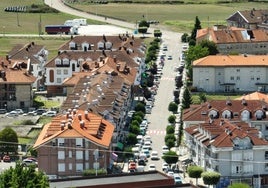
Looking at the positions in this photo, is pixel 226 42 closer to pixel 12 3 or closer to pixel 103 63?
pixel 103 63

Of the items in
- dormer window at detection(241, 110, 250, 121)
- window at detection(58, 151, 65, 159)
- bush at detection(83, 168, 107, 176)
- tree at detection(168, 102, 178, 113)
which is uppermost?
dormer window at detection(241, 110, 250, 121)

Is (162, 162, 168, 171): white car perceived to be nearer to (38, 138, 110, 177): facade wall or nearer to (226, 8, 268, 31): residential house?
(38, 138, 110, 177): facade wall

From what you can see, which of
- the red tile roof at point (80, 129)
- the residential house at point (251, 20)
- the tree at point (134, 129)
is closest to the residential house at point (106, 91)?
the tree at point (134, 129)

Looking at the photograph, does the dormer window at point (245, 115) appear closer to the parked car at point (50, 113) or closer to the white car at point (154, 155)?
the white car at point (154, 155)

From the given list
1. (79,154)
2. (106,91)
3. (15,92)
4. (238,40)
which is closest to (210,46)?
(238,40)

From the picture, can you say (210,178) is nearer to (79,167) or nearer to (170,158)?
(170,158)

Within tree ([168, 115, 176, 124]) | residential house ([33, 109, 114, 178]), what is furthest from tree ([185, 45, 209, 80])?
residential house ([33, 109, 114, 178])
